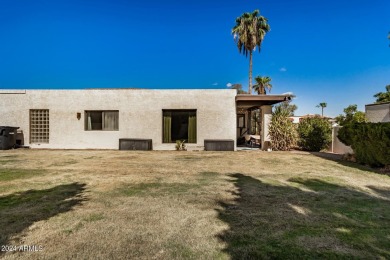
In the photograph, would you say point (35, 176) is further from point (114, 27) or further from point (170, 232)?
point (114, 27)

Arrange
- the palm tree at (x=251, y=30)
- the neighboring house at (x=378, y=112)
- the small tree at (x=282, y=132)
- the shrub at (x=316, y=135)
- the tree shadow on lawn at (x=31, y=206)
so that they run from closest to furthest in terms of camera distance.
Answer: the tree shadow on lawn at (x=31, y=206), the small tree at (x=282, y=132), the shrub at (x=316, y=135), the neighboring house at (x=378, y=112), the palm tree at (x=251, y=30)

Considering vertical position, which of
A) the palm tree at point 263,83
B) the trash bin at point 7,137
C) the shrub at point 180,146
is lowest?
the shrub at point 180,146

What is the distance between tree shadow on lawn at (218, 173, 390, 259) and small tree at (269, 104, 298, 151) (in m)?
8.62

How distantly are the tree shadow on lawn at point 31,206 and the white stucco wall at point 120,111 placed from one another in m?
8.75

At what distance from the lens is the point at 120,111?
1448cm

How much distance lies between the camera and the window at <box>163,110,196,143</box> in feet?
47.1

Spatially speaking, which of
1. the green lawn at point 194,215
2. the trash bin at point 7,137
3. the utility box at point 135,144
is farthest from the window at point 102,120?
the green lawn at point 194,215

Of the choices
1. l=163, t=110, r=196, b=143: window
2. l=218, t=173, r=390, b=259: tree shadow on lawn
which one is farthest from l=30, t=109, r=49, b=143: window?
l=218, t=173, r=390, b=259: tree shadow on lawn

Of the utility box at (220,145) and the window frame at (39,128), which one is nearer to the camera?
the utility box at (220,145)

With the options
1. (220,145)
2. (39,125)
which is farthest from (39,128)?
(220,145)

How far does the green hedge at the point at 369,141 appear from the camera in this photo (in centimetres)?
822

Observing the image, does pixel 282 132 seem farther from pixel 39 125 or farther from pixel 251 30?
pixel 251 30

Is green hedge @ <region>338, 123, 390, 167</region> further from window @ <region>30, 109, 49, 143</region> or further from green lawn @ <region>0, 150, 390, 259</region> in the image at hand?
window @ <region>30, 109, 49, 143</region>

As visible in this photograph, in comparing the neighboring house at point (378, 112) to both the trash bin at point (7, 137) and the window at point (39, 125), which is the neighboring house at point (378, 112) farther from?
the trash bin at point (7, 137)
